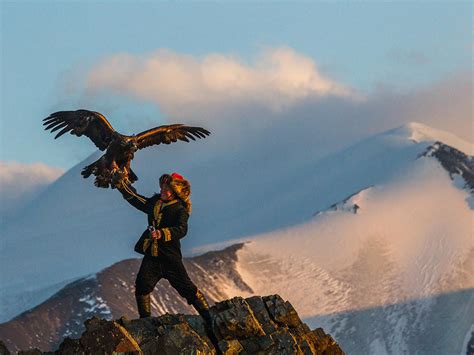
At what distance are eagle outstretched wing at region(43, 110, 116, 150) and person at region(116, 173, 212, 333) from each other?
1.86 meters

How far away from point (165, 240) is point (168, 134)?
3526 millimetres

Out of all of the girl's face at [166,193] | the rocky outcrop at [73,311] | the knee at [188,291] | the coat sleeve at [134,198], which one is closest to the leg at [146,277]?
the knee at [188,291]

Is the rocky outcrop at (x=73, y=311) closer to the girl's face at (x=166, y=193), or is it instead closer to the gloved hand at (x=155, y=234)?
the girl's face at (x=166, y=193)

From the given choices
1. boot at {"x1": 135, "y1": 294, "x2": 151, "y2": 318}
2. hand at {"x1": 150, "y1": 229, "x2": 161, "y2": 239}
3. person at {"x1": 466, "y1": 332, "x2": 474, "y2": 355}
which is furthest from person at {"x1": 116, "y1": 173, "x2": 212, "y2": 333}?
person at {"x1": 466, "y1": 332, "x2": 474, "y2": 355}

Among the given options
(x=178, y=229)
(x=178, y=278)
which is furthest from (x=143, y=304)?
(x=178, y=229)

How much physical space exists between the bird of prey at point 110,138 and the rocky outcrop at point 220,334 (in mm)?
3945

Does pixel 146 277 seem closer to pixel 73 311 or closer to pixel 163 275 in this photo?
pixel 163 275

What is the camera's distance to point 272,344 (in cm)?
Result: 3241

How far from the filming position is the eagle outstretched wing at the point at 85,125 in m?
35.9

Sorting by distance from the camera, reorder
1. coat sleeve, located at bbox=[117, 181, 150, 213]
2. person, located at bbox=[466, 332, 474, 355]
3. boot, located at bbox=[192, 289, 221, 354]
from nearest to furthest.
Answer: boot, located at bbox=[192, 289, 221, 354], coat sleeve, located at bbox=[117, 181, 150, 213], person, located at bbox=[466, 332, 474, 355]

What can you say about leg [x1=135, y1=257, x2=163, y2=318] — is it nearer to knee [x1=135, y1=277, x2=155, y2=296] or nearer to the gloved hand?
knee [x1=135, y1=277, x2=155, y2=296]

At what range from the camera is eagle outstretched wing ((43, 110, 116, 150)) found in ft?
118

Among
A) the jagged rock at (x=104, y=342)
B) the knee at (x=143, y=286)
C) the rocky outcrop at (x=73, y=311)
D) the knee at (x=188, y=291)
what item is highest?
the rocky outcrop at (x=73, y=311)

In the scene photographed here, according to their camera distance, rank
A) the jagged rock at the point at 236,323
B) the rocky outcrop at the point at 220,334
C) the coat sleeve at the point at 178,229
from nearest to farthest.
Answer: the rocky outcrop at the point at 220,334, the jagged rock at the point at 236,323, the coat sleeve at the point at 178,229
